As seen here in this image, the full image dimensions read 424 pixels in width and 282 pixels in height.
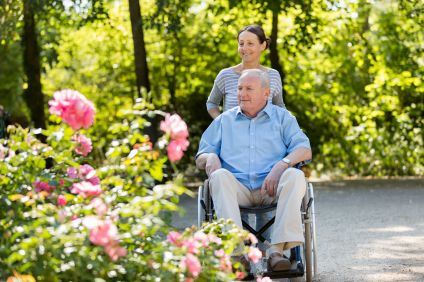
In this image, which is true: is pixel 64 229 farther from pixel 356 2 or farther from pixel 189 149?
pixel 356 2

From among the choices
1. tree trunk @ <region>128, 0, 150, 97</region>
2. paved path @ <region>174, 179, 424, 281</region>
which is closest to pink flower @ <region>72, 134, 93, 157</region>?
paved path @ <region>174, 179, 424, 281</region>

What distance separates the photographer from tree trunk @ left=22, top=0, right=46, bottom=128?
14.6 metres

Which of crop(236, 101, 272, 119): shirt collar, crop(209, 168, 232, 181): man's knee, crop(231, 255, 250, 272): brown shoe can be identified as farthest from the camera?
crop(236, 101, 272, 119): shirt collar

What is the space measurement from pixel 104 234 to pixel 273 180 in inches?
97.7

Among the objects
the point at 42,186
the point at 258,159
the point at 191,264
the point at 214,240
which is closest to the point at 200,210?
the point at 258,159

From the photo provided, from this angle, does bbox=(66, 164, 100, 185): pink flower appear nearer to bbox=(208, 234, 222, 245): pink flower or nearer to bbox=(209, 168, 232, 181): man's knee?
bbox=(208, 234, 222, 245): pink flower

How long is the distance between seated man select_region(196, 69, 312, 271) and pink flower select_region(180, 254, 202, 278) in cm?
198

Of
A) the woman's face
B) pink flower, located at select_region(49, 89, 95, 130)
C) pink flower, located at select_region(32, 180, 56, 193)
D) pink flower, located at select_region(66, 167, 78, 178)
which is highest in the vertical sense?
the woman's face

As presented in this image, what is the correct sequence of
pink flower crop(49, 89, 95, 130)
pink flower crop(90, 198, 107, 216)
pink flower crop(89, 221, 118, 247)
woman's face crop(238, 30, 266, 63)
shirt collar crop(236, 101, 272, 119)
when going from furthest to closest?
woman's face crop(238, 30, 266, 63)
shirt collar crop(236, 101, 272, 119)
pink flower crop(49, 89, 95, 130)
pink flower crop(90, 198, 107, 216)
pink flower crop(89, 221, 118, 247)

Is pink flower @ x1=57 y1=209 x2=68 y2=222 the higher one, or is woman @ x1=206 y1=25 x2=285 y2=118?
woman @ x1=206 y1=25 x2=285 y2=118

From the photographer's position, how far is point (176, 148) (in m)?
3.70

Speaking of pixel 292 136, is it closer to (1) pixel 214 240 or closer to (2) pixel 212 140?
(2) pixel 212 140

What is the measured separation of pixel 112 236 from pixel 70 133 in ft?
2.32

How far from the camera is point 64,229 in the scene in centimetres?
334
